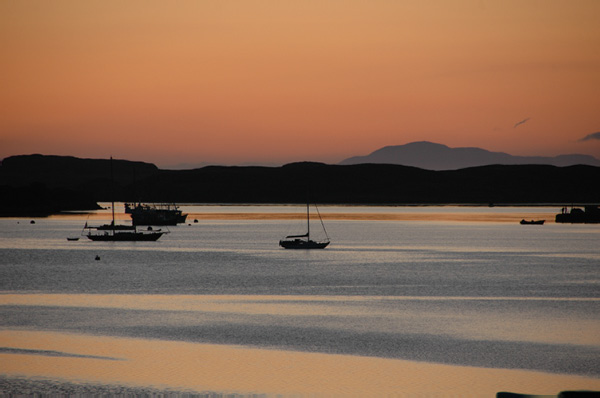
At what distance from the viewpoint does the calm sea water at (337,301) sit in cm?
3225

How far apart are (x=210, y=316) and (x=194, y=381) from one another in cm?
1512

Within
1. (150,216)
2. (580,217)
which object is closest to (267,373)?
(150,216)

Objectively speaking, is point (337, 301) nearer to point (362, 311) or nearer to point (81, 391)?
point (362, 311)

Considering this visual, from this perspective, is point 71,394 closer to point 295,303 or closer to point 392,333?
point 392,333

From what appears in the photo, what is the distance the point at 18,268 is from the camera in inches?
2822

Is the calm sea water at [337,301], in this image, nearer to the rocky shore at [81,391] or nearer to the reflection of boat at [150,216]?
the rocky shore at [81,391]

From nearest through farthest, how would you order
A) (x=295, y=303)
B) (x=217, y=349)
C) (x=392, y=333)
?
1. (x=217, y=349)
2. (x=392, y=333)
3. (x=295, y=303)

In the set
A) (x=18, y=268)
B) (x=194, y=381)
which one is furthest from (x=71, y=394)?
(x=18, y=268)

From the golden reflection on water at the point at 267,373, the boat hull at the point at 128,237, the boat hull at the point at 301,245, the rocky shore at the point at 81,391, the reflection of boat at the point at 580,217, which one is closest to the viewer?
the rocky shore at the point at 81,391

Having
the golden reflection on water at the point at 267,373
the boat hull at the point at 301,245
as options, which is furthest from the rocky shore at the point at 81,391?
the boat hull at the point at 301,245

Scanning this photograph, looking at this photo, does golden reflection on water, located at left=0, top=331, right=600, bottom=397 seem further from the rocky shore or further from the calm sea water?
the calm sea water

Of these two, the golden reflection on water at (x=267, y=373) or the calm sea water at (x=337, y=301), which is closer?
the golden reflection on water at (x=267, y=373)

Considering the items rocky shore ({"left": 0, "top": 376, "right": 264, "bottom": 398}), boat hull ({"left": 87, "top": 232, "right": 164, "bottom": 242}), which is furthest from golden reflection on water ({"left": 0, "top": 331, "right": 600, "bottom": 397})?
boat hull ({"left": 87, "top": 232, "right": 164, "bottom": 242})

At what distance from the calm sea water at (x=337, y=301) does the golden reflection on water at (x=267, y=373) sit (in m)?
1.61
